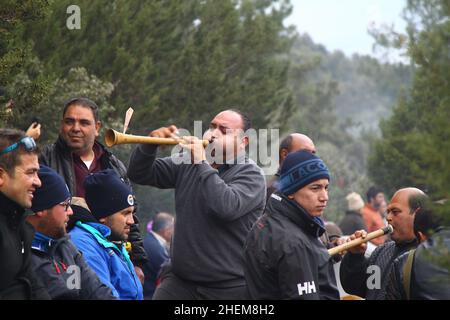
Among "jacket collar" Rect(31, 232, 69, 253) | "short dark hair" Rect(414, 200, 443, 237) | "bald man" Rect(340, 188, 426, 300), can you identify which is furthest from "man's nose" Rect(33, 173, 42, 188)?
"short dark hair" Rect(414, 200, 443, 237)

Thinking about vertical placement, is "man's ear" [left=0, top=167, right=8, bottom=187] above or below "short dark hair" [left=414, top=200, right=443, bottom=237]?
above

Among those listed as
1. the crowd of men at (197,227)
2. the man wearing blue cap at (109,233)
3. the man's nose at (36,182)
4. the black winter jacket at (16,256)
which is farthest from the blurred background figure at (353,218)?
the black winter jacket at (16,256)

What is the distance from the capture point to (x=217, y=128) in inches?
300

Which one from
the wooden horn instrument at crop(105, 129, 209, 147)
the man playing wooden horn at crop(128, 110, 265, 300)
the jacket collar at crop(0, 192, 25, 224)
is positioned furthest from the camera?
the man playing wooden horn at crop(128, 110, 265, 300)

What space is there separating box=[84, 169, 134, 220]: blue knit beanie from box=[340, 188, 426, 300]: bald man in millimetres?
1571

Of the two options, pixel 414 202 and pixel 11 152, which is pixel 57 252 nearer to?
pixel 11 152

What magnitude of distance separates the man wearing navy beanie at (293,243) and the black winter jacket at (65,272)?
90 cm

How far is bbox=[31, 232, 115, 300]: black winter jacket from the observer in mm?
5879

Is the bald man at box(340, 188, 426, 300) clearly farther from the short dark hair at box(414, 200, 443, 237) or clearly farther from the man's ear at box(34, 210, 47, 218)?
the man's ear at box(34, 210, 47, 218)

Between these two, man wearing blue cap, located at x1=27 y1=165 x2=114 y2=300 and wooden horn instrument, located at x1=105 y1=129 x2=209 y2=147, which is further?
wooden horn instrument, located at x1=105 y1=129 x2=209 y2=147

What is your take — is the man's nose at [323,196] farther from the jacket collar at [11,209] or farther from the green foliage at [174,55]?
the green foliage at [174,55]

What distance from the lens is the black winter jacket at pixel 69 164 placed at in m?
7.89

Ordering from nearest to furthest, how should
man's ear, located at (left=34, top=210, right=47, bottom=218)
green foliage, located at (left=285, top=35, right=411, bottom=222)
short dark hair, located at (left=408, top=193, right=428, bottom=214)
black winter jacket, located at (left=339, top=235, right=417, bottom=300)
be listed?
man's ear, located at (left=34, top=210, right=47, bottom=218)
black winter jacket, located at (left=339, top=235, right=417, bottom=300)
short dark hair, located at (left=408, top=193, right=428, bottom=214)
green foliage, located at (left=285, top=35, right=411, bottom=222)
